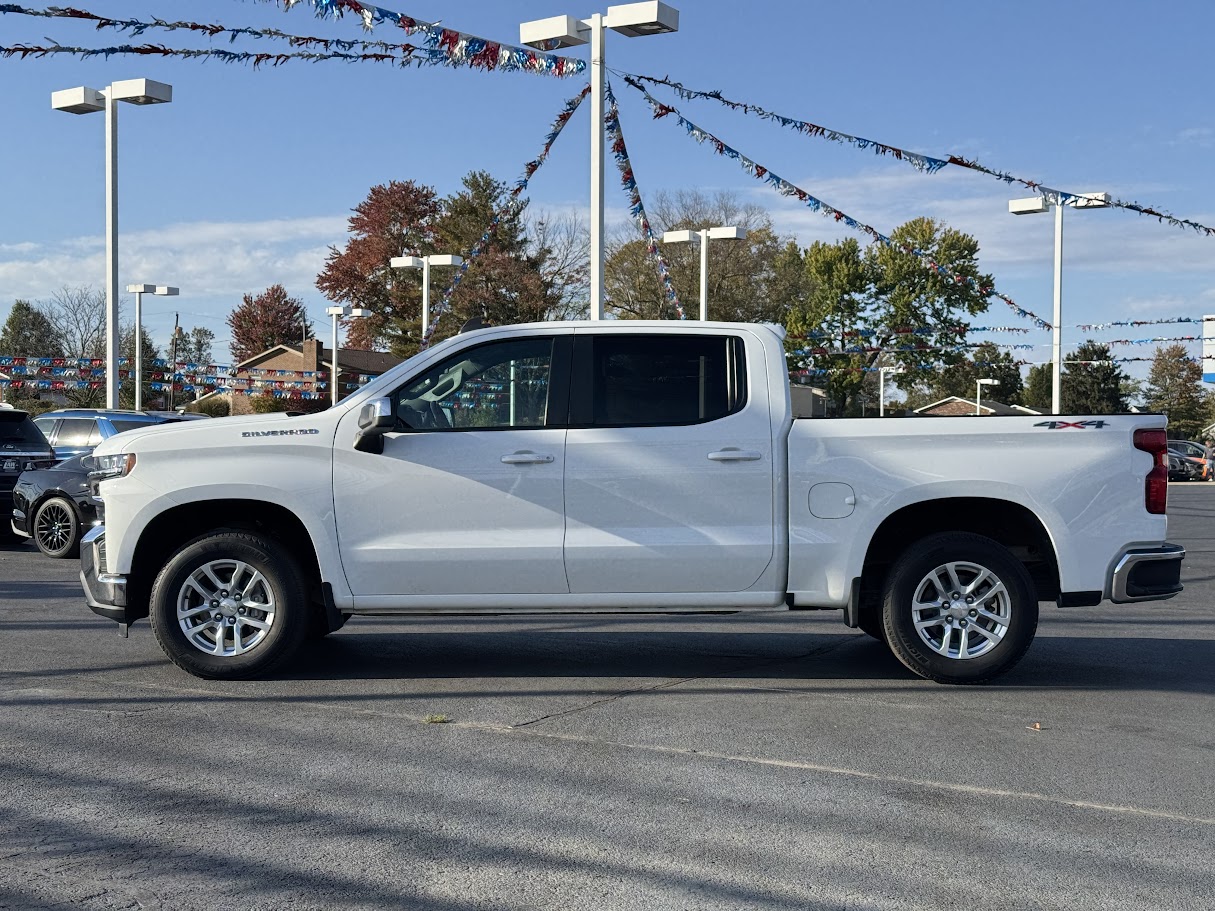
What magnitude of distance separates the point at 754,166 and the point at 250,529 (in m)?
12.0

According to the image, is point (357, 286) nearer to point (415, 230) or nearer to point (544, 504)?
point (415, 230)

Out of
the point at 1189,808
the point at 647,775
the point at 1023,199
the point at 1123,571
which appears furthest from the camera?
the point at 1023,199

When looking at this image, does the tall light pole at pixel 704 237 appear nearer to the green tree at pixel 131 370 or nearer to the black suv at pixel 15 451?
the black suv at pixel 15 451

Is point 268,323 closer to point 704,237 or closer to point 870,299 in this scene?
point 870,299

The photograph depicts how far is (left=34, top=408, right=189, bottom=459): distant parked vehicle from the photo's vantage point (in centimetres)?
1802

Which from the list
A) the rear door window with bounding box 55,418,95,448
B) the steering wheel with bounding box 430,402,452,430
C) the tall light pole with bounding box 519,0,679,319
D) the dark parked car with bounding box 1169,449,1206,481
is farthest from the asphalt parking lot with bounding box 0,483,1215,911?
the dark parked car with bounding box 1169,449,1206,481

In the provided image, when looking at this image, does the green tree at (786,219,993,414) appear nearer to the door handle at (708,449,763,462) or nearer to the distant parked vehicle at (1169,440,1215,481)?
the distant parked vehicle at (1169,440,1215,481)

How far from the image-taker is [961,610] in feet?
24.0

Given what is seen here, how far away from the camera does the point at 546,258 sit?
57.2 meters

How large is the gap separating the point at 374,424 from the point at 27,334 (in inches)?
4137

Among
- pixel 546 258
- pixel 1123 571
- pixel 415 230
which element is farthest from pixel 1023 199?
pixel 415 230

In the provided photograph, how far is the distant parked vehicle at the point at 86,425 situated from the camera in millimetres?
18016

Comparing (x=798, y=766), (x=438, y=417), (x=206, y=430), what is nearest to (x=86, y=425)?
(x=206, y=430)

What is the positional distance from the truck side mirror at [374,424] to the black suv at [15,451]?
10.2 meters
